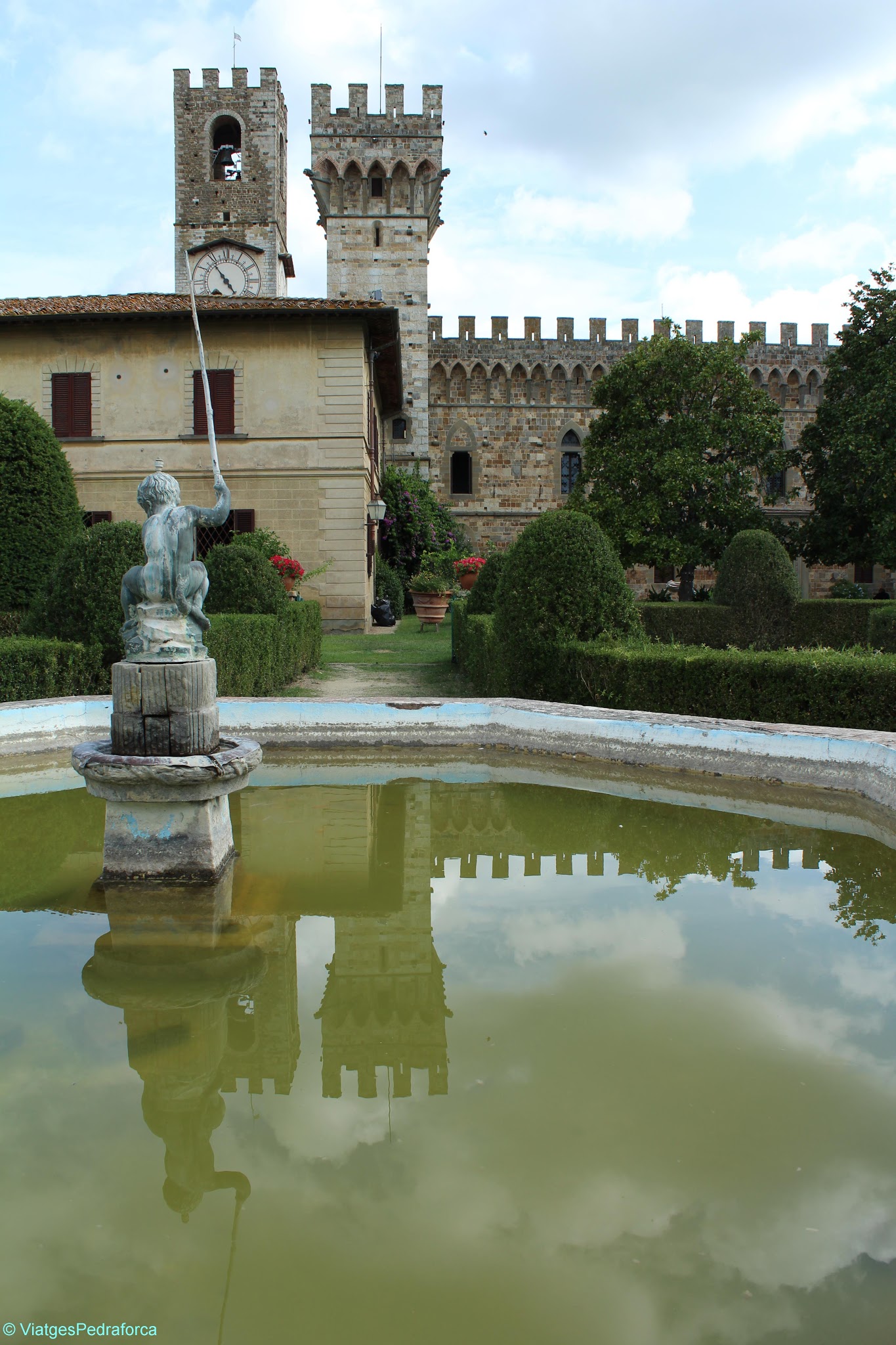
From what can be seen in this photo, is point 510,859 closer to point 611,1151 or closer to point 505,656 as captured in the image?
point 611,1151

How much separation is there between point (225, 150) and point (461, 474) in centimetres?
1371

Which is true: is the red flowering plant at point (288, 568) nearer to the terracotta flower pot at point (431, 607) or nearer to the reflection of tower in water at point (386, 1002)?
the terracotta flower pot at point (431, 607)

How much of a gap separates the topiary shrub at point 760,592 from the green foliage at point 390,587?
889 cm

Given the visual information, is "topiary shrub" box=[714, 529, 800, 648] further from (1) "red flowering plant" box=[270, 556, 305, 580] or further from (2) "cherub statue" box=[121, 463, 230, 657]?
(2) "cherub statue" box=[121, 463, 230, 657]

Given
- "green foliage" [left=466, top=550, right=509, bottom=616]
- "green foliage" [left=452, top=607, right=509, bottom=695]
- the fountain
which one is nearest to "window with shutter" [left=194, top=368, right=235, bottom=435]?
"green foliage" [left=466, top=550, right=509, bottom=616]

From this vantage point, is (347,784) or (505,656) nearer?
(347,784)

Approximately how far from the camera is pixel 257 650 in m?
9.50

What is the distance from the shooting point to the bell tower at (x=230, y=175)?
31125mm

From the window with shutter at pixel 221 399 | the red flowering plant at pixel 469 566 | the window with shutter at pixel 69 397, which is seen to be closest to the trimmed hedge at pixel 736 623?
the red flowering plant at pixel 469 566

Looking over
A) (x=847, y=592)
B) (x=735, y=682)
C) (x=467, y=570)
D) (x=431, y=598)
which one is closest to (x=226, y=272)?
(x=467, y=570)

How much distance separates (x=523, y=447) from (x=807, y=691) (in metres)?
27.5

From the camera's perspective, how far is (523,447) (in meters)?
33.2

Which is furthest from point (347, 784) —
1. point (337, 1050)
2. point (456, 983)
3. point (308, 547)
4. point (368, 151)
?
point (368, 151)

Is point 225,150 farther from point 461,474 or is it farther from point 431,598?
point 431,598
